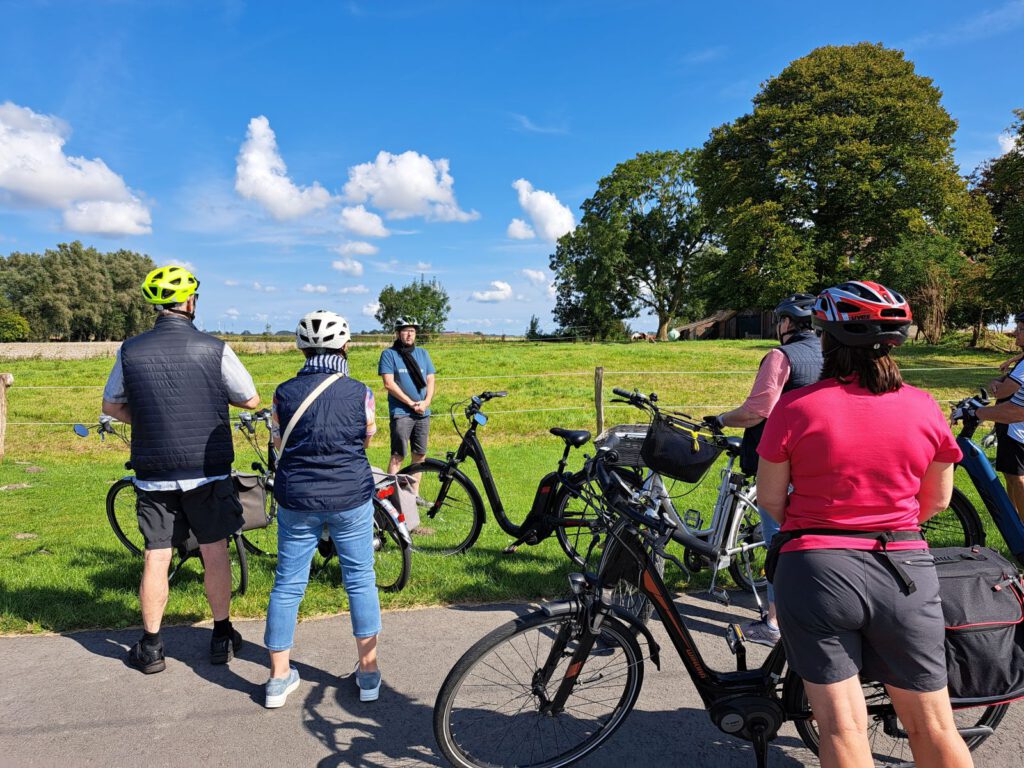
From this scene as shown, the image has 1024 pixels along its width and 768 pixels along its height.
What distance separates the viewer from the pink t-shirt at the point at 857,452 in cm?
190

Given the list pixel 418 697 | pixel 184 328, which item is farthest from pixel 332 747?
pixel 184 328

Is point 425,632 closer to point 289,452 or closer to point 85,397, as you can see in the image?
point 289,452

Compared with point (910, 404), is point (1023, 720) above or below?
below

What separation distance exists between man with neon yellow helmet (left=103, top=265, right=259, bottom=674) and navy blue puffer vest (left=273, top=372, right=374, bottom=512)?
629 millimetres

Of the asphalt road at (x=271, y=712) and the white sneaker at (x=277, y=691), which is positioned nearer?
the asphalt road at (x=271, y=712)

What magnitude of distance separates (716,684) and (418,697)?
1.48 metres

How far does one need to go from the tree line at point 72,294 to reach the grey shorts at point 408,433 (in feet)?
205

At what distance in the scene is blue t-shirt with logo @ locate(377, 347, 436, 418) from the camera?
252 inches

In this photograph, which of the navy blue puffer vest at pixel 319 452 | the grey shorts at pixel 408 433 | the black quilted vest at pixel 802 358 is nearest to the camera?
the navy blue puffer vest at pixel 319 452

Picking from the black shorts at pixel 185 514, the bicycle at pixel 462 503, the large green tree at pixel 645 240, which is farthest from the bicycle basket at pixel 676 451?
the large green tree at pixel 645 240

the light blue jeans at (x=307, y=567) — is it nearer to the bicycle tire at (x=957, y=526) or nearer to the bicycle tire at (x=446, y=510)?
the bicycle tire at (x=446, y=510)

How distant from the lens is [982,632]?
2166mm

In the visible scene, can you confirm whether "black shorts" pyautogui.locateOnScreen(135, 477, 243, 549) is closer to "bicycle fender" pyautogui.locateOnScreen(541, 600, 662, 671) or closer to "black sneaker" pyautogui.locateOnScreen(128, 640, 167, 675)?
"black sneaker" pyautogui.locateOnScreen(128, 640, 167, 675)

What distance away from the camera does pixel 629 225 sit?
4747 centimetres
